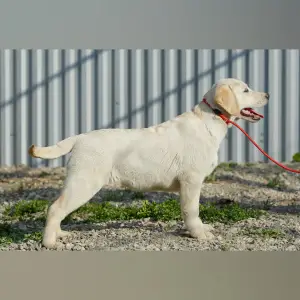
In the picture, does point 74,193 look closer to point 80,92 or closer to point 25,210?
point 25,210

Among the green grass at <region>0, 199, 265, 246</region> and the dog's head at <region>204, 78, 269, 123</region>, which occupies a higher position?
the dog's head at <region>204, 78, 269, 123</region>

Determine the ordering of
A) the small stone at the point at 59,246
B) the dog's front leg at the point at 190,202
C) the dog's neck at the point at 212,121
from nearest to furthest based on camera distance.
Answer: the small stone at the point at 59,246
the dog's front leg at the point at 190,202
the dog's neck at the point at 212,121

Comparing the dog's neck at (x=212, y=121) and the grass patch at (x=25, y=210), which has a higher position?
the dog's neck at (x=212, y=121)

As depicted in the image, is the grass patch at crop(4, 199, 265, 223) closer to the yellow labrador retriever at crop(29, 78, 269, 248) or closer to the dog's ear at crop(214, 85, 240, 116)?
the yellow labrador retriever at crop(29, 78, 269, 248)

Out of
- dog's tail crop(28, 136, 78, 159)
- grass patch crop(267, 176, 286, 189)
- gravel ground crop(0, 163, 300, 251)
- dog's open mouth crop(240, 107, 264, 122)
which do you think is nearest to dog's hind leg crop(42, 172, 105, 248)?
dog's tail crop(28, 136, 78, 159)

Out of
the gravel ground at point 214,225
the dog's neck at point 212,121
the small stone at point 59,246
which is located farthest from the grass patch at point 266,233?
the small stone at point 59,246

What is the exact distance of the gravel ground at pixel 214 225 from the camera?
20.0 feet

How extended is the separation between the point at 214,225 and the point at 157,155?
1.23m

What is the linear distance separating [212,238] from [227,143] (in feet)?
21.3

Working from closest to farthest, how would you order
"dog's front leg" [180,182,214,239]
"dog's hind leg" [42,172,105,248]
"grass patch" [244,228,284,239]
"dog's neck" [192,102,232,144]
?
1. "dog's hind leg" [42,172,105,248]
2. "dog's front leg" [180,182,214,239]
3. "dog's neck" [192,102,232,144]
4. "grass patch" [244,228,284,239]

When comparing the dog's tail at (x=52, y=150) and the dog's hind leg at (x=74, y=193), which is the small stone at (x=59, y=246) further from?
the dog's tail at (x=52, y=150)

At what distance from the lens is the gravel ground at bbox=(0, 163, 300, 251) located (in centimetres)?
611

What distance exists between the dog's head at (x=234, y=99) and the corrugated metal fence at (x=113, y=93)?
6356 mm

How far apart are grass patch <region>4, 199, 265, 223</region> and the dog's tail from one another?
1.47 metres
